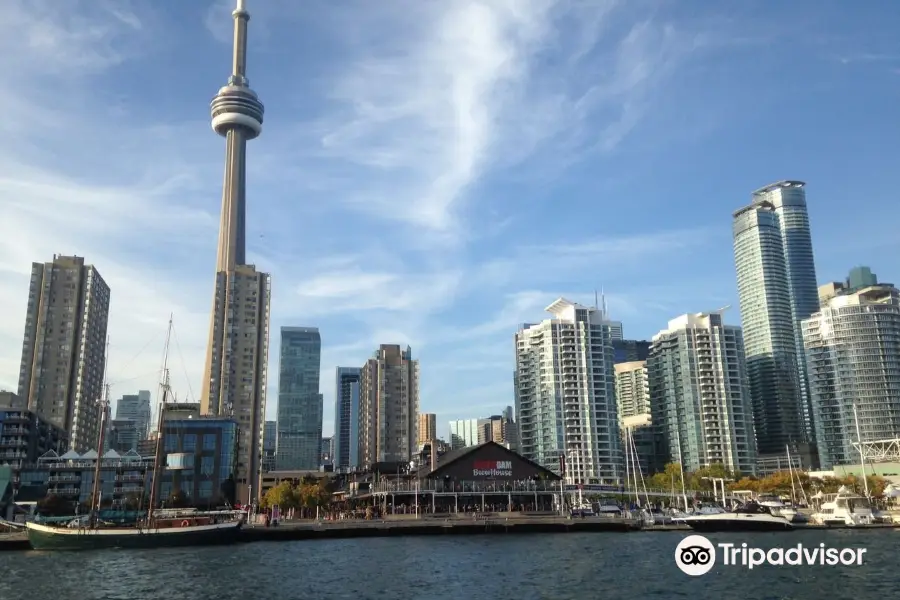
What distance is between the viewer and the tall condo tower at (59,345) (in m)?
188

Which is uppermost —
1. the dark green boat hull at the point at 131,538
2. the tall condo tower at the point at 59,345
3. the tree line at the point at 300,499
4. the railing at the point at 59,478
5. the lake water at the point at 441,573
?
the tall condo tower at the point at 59,345

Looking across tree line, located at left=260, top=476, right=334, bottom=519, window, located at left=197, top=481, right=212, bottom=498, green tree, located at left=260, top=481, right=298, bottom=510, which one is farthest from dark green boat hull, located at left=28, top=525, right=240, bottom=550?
window, located at left=197, top=481, right=212, bottom=498

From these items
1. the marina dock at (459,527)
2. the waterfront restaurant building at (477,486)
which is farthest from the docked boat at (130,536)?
the waterfront restaurant building at (477,486)

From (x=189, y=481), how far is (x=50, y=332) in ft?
202

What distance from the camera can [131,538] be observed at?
3516 inches

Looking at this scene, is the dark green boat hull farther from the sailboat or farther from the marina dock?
the marina dock

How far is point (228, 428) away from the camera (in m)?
168

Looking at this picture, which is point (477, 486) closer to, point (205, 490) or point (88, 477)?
point (205, 490)

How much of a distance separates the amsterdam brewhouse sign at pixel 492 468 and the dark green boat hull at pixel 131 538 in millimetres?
49069

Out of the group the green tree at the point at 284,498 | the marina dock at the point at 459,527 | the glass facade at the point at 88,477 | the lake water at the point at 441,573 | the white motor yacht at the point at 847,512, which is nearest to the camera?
the lake water at the point at 441,573

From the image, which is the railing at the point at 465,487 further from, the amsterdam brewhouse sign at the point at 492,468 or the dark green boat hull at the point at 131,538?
the dark green boat hull at the point at 131,538

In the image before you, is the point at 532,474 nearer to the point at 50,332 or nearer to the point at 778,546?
the point at 778,546

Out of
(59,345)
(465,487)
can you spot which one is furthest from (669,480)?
(59,345)

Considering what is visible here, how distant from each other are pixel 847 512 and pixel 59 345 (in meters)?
175
